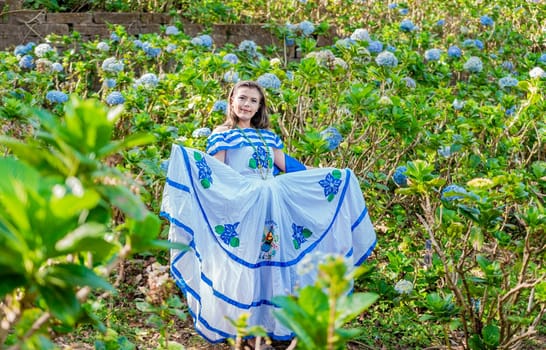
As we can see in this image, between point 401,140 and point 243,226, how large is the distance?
1.16 metres

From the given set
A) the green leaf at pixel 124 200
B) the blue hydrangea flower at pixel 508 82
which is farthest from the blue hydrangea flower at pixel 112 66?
the green leaf at pixel 124 200

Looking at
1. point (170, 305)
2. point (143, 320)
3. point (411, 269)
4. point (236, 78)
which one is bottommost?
point (143, 320)

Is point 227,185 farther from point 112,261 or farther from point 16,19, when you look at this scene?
point 16,19

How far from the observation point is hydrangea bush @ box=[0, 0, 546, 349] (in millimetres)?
3010

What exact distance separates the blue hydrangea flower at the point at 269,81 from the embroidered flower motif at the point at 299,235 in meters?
0.88


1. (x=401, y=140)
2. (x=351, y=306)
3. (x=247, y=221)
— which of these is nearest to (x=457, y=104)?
(x=401, y=140)

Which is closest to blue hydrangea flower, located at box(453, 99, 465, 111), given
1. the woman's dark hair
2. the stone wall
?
the woman's dark hair

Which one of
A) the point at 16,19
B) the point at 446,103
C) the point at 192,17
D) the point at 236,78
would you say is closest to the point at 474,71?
the point at 446,103

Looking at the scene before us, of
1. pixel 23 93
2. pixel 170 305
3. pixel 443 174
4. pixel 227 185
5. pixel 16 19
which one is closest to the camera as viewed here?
pixel 170 305

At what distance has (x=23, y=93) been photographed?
4.26m

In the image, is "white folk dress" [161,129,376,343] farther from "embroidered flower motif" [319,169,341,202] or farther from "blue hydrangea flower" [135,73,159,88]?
"blue hydrangea flower" [135,73,159,88]

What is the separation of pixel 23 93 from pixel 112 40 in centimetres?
121

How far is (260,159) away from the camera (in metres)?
3.47

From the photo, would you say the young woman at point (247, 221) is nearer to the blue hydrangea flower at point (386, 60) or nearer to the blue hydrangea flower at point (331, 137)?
the blue hydrangea flower at point (331, 137)
